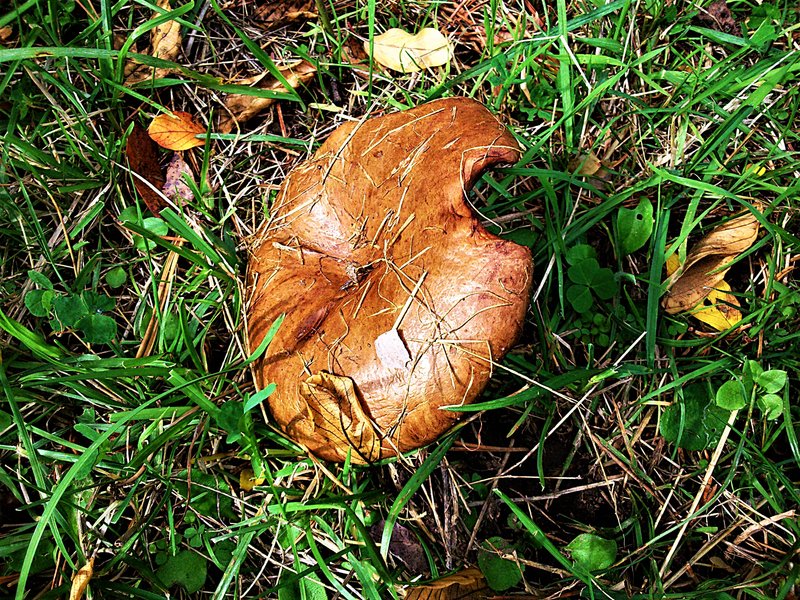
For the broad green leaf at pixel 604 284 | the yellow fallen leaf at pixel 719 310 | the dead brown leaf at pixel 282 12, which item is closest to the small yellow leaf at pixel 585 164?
the broad green leaf at pixel 604 284

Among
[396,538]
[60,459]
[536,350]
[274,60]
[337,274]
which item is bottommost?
[396,538]

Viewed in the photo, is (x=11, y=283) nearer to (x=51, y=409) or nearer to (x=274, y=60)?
(x=51, y=409)

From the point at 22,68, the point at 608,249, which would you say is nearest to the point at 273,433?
the point at 608,249

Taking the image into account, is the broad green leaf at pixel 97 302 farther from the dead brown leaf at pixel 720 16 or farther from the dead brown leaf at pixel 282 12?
the dead brown leaf at pixel 720 16

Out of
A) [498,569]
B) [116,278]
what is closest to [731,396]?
[498,569]

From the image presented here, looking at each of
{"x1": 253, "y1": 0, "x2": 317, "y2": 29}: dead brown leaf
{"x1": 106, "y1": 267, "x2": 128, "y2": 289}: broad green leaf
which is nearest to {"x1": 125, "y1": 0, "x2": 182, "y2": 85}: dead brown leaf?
{"x1": 253, "y1": 0, "x2": 317, "y2": 29}: dead brown leaf

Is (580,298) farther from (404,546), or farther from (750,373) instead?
(404,546)
